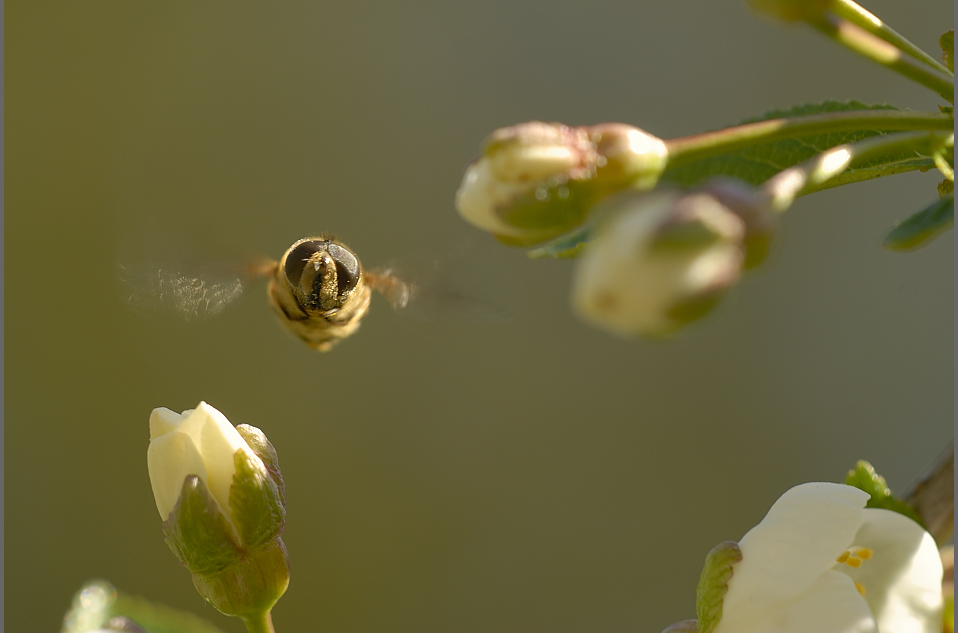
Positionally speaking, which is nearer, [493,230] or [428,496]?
[493,230]

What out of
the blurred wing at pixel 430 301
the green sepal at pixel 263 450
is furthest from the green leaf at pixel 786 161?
the blurred wing at pixel 430 301

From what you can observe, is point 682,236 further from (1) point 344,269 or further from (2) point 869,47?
(1) point 344,269

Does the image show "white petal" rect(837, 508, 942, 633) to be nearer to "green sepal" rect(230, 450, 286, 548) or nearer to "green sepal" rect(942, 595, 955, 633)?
"green sepal" rect(942, 595, 955, 633)

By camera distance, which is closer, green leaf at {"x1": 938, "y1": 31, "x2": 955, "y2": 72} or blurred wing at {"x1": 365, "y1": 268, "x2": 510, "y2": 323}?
green leaf at {"x1": 938, "y1": 31, "x2": 955, "y2": 72}

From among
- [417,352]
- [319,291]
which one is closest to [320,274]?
[319,291]

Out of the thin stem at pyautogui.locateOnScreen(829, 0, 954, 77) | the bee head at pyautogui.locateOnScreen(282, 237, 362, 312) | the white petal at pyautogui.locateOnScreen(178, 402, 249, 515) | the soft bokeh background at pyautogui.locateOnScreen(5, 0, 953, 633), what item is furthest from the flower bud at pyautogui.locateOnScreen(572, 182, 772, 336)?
the soft bokeh background at pyautogui.locateOnScreen(5, 0, 953, 633)

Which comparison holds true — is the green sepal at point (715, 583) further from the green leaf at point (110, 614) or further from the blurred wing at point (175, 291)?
the blurred wing at point (175, 291)

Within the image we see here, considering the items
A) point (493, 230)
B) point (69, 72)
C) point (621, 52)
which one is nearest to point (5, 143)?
point (69, 72)

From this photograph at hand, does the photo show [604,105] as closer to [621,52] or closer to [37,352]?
[621,52]
